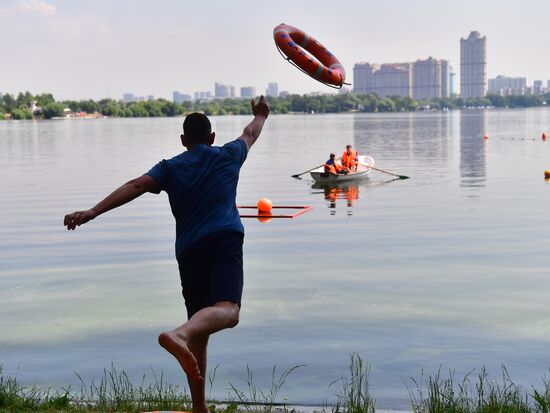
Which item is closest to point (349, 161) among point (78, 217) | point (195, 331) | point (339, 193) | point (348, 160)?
point (348, 160)

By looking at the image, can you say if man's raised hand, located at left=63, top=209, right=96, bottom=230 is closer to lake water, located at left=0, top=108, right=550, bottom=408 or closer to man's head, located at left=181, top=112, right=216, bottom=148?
man's head, located at left=181, top=112, right=216, bottom=148

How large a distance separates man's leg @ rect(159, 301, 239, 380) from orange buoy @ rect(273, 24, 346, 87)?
15.1ft

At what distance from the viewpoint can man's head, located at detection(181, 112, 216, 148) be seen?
7.20 m

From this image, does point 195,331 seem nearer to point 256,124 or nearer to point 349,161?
point 256,124

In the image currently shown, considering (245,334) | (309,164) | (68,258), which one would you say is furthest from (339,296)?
(309,164)

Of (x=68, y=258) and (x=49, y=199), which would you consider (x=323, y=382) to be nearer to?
(x=68, y=258)

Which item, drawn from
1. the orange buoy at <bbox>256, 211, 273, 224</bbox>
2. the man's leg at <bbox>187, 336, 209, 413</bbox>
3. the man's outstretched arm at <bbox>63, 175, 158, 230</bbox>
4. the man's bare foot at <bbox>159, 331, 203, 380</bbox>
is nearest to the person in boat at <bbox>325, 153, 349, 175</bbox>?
the orange buoy at <bbox>256, 211, 273, 224</bbox>

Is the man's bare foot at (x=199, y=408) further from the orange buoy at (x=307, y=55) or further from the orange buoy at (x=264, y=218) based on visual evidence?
the orange buoy at (x=264, y=218)

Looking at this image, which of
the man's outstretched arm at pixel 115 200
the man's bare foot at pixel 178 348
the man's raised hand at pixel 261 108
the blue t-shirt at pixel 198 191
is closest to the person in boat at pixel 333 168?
the man's raised hand at pixel 261 108

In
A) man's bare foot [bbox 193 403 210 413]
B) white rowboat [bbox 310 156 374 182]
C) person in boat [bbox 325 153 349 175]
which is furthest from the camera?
white rowboat [bbox 310 156 374 182]

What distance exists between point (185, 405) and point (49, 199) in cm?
3087

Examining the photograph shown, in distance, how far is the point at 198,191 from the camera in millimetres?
7047

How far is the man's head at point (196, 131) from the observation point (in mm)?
7203

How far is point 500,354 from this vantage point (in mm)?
12617
